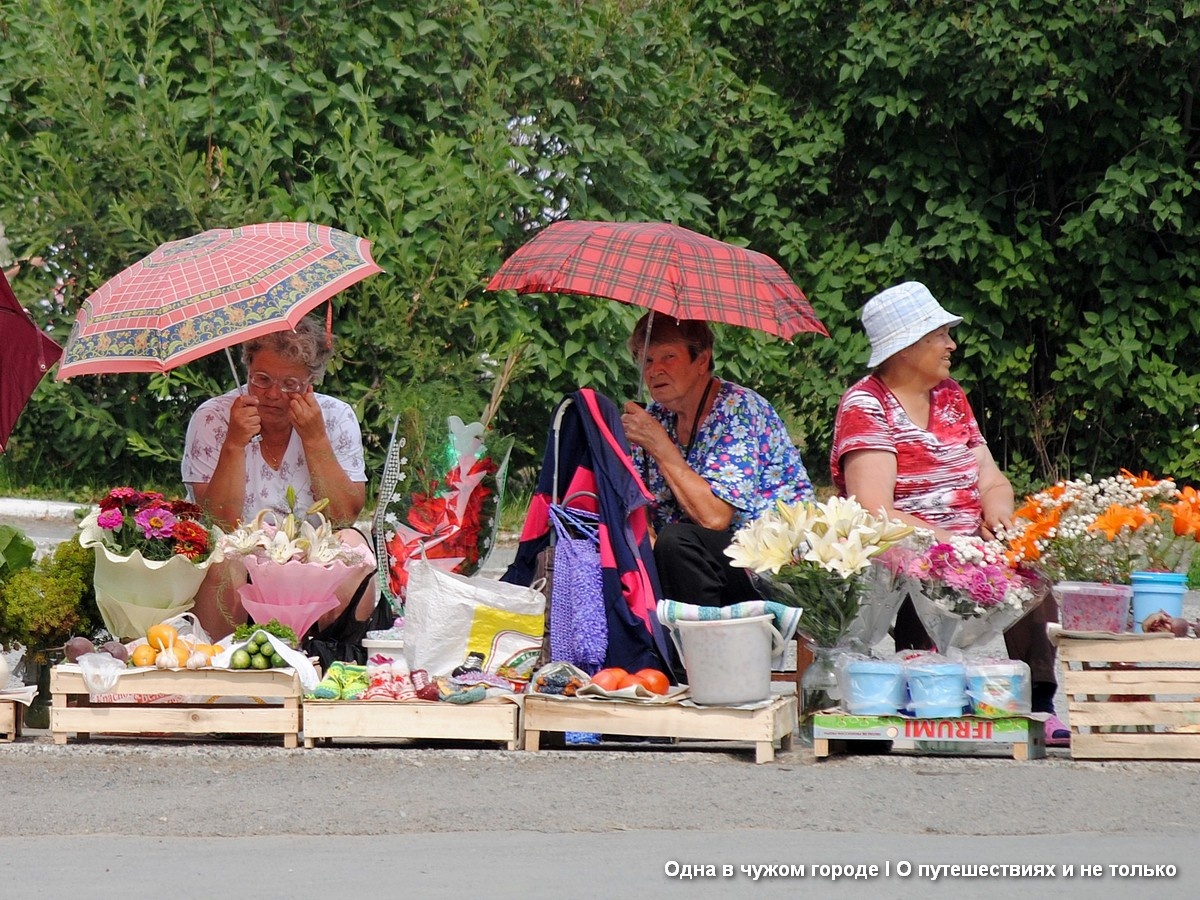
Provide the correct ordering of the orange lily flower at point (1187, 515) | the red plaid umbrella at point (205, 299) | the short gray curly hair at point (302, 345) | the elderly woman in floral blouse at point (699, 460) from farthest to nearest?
the short gray curly hair at point (302, 345) → the elderly woman in floral blouse at point (699, 460) → the red plaid umbrella at point (205, 299) → the orange lily flower at point (1187, 515)

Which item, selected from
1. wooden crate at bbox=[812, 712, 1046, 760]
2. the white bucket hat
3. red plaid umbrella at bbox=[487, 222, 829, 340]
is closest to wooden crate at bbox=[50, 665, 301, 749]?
red plaid umbrella at bbox=[487, 222, 829, 340]

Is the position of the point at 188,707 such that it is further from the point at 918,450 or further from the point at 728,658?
the point at 918,450

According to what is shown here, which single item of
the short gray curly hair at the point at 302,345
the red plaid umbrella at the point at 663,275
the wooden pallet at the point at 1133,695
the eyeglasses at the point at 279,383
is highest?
the red plaid umbrella at the point at 663,275

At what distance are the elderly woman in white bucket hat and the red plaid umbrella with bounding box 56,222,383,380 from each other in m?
1.71

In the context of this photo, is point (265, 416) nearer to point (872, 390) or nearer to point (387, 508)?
point (387, 508)

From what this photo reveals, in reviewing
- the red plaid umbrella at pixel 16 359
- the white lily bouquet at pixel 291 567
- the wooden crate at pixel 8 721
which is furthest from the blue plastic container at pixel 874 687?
the red plaid umbrella at pixel 16 359

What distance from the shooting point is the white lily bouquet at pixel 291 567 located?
5.21 metres

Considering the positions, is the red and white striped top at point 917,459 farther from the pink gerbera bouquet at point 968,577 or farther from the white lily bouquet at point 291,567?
the white lily bouquet at point 291,567

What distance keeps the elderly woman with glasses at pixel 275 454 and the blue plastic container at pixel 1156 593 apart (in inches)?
96.7

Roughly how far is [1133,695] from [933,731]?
575 mm

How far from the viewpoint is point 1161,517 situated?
4.84 metres

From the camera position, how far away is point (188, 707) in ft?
16.3

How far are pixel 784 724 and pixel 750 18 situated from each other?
24.8ft

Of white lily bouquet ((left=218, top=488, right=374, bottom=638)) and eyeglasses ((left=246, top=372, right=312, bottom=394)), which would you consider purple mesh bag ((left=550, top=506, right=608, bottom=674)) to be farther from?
eyeglasses ((left=246, top=372, right=312, bottom=394))
